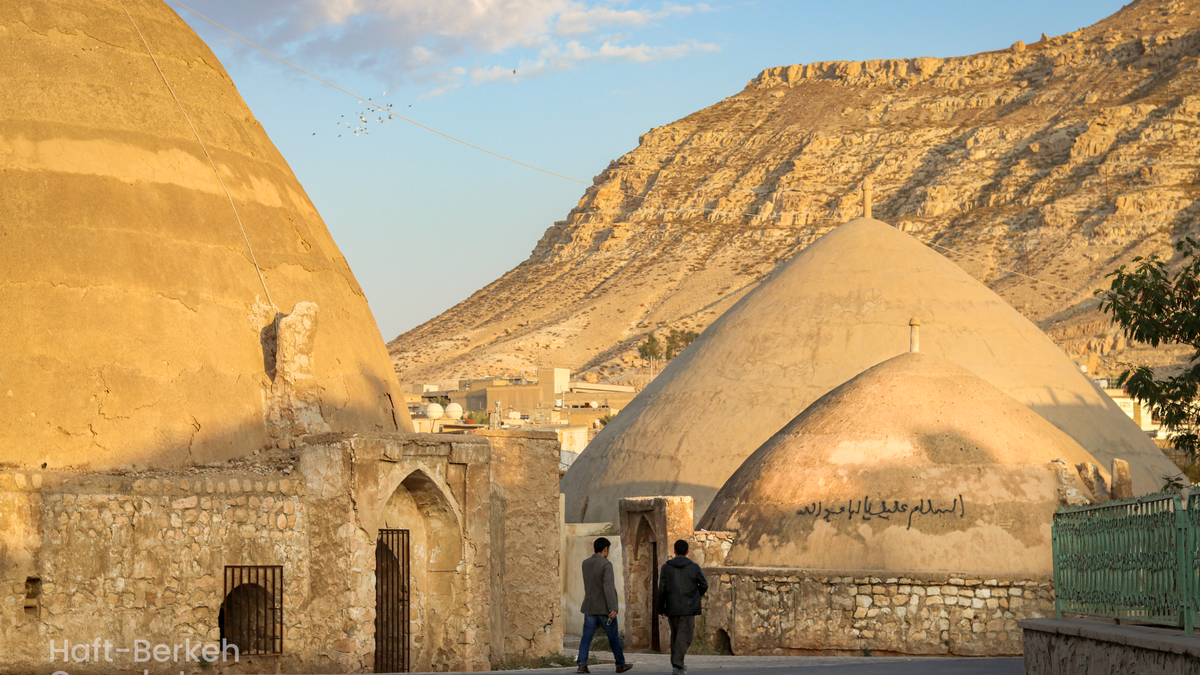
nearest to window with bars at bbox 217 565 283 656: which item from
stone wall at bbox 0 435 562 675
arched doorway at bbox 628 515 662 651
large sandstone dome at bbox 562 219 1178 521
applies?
stone wall at bbox 0 435 562 675

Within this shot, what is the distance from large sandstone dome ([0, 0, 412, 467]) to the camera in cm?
1178

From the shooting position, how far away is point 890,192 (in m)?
96.0

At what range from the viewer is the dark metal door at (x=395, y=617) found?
1277cm

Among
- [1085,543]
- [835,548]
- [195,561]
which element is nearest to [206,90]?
[195,561]

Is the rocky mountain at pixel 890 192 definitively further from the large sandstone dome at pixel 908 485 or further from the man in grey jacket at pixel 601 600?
the man in grey jacket at pixel 601 600

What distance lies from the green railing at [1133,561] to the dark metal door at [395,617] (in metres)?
6.23

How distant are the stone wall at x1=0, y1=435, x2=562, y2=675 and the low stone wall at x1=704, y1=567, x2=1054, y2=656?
2965mm

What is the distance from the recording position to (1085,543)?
8.10 m

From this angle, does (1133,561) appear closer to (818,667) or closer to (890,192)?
(818,667)

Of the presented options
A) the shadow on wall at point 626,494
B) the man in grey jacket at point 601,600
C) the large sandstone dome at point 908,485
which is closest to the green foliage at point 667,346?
the shadow on wall at point 626,494

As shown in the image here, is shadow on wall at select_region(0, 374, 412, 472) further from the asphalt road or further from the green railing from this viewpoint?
the green railing

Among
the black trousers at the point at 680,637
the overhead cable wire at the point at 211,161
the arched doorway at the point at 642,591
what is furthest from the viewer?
the arched doorway at the point at 642,591

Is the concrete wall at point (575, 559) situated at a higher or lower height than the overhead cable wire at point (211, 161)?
lower

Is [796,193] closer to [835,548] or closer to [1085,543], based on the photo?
[835,548]
